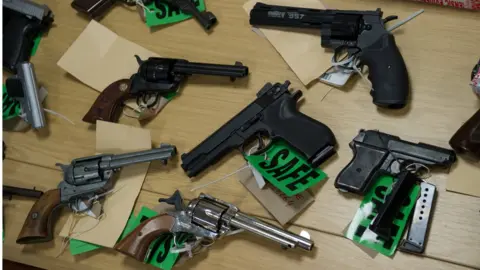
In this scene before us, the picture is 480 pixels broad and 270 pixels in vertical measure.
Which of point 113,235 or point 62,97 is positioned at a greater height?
point 62,97

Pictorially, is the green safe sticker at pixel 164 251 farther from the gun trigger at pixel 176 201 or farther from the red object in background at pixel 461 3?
the red object in background at pixel 461 3

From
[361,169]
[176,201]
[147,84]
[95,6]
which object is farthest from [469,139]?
[95,6]

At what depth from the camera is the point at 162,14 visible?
1.29 m

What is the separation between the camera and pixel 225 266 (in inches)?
41.4

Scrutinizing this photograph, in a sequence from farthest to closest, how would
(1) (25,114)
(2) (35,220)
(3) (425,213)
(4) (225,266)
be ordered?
(1) (25,114)
(2) (35,220)
(4) (225,266)
(3) (425,213)

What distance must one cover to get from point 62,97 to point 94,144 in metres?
0.16

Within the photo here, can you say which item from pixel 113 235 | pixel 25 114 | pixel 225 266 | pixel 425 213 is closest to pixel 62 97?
pixel 25 114

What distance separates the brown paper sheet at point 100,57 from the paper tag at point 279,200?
360 mm

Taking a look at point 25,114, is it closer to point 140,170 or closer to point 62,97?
point 62,97

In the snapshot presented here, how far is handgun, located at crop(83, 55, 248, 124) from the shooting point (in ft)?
3.85

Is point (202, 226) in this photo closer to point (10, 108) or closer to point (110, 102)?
point (110, 102)

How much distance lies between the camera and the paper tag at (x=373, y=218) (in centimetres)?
95

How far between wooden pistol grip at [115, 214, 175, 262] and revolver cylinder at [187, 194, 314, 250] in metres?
0.05

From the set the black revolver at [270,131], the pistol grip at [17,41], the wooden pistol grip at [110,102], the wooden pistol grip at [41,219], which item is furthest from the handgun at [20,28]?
the black revolver at [270,131]
